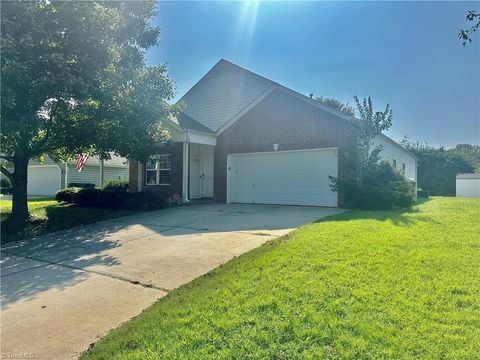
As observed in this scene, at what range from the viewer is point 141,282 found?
4992mm

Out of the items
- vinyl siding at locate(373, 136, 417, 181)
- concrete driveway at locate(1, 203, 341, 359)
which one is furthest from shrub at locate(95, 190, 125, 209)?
vinyl siding at locate(373, 136, 417, 181)

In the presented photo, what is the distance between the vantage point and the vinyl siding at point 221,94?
18.3 meters

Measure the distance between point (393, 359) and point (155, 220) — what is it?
9.04 metres

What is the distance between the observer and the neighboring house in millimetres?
13102

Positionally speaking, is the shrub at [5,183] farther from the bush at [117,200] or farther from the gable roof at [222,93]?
the gable roof at [222,93]

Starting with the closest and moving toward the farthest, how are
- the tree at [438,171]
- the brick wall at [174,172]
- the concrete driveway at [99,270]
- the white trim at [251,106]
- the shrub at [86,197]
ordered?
the concrete driveway at [99,270] → the shrub at [86,197] → the white trim at [251,106] → the brick wall at [174,172] → the tree at [438,171]

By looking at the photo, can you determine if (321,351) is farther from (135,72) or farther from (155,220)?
(135,72)

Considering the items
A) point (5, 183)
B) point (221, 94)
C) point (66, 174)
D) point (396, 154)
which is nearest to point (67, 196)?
point (221, 94)

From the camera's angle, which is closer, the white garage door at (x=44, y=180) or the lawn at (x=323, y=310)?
the lawn at (x=323, y=310)

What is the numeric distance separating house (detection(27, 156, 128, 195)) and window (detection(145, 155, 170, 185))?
8337 millimetres

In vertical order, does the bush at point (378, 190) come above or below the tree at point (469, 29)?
below

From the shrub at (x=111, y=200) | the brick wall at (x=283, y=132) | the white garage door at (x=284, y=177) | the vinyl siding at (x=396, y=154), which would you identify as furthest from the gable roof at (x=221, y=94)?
the shrub at (x=111, y=200)

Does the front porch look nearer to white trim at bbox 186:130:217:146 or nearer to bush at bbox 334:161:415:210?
white trim at bbox 186:130:217:146

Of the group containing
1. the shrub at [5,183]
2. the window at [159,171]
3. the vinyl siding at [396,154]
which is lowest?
the shrub at [5,183]
